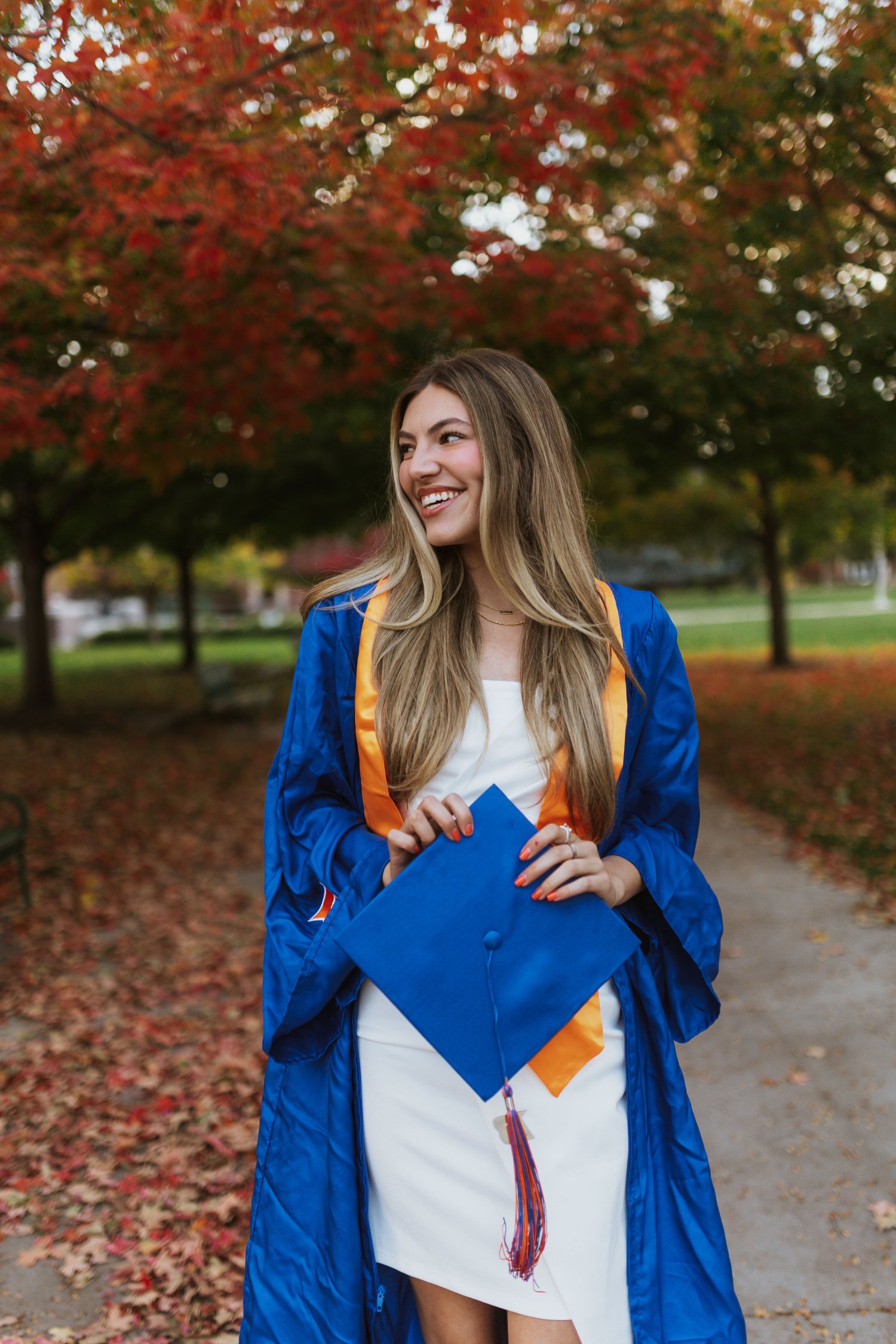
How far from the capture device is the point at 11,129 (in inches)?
164

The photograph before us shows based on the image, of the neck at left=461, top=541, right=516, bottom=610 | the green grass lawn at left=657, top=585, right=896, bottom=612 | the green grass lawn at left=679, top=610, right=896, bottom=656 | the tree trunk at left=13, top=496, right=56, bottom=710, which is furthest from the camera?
the green grass lawn at left=657, top=585, right=896, bottom=612

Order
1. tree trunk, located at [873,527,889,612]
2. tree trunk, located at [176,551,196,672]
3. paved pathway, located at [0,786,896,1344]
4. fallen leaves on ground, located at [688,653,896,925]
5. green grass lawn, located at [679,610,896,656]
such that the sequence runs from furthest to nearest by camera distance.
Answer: tree trunk, located at [873,527,889,612] → green grass lawn, located at [679,610,896,656] → tree trunk, located at [176,551,196,672] → fallen leaves on ground, located at [688,653,896,925] → paved pathway, located at [0,786,896,1344]

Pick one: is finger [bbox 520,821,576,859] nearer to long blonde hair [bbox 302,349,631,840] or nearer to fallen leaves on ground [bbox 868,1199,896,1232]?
long blonde hair [bbox 302,349,631,840]

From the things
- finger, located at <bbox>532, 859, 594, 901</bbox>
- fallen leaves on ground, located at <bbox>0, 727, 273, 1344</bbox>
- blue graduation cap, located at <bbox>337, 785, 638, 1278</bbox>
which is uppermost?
finger, located at <bbox>532, 859, 594, 901</bbox>

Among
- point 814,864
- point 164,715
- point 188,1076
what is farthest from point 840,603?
point 188,1076

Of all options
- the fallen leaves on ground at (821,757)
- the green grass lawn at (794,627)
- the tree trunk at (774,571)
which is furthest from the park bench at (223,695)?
the green grass lawn at (794,627)

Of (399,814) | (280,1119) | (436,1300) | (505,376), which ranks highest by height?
(505,376)

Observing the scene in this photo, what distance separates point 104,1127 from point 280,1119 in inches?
97.8

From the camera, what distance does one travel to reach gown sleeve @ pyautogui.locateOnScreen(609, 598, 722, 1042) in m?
1.80

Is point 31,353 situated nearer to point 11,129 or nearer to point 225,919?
point 11,129

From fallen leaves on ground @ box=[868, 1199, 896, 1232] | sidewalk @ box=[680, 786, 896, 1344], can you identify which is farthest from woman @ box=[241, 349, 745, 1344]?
fallen leaves on ground @ box=[868, 1199, 896, 1232]

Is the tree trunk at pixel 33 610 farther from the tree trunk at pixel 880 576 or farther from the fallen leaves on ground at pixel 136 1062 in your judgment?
the tree trunk at pixel 880 576

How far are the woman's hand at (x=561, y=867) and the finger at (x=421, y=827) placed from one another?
136 millimetres

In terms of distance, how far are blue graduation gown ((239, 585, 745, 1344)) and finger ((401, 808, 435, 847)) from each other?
14 centimetres
